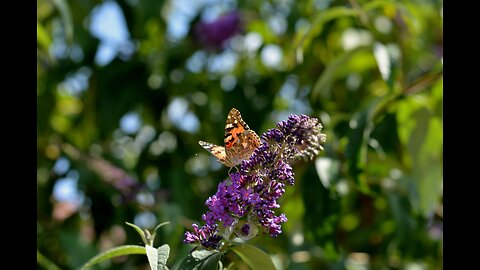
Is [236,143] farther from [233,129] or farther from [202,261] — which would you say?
[202,261]

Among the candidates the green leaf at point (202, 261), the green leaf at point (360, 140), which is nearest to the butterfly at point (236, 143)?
the green leaf at point (202, 261)

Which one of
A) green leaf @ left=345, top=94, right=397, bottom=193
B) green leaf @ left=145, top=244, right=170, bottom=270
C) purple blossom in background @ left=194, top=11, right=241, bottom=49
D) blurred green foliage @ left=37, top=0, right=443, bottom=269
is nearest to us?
green leaf @ left=145, top=244, right=170, bottom=270

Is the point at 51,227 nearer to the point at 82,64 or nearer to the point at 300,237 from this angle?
the point at 82,64

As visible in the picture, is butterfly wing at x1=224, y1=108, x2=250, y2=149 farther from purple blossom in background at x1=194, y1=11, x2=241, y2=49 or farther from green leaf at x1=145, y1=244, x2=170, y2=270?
purple blossom in background at x1=194, y1=11, x2=241, y2=49

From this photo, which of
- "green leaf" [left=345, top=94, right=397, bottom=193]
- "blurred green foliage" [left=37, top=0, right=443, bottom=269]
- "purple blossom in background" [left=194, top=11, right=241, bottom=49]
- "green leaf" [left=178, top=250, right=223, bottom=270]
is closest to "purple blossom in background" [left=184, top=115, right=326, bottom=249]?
"green leaf" [left=178, top=250, right=223, bottom=270]

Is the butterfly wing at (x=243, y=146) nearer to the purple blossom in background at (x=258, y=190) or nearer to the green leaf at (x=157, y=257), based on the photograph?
the purple blossom in background at (x=258, y=190)

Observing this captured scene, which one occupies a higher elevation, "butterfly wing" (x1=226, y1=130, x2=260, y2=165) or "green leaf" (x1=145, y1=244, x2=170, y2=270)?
"butterfly wing" (x1=226, y1=130, x2=260, y2=165)
